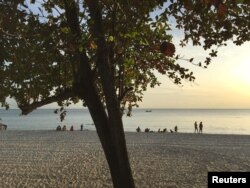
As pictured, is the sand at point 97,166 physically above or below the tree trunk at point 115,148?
below

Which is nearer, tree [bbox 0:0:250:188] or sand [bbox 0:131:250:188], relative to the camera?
tree [bbox 0:0:250:188]

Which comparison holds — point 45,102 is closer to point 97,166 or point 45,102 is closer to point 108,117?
point 108,117

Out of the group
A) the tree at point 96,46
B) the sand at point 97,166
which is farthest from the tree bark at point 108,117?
the sand at point 97,166

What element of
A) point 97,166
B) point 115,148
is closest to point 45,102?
point 115,148

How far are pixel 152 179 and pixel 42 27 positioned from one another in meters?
13.6

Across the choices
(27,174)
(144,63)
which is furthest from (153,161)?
(144,63)

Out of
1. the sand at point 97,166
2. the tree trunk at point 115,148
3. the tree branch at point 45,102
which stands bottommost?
the sand at point 97,166

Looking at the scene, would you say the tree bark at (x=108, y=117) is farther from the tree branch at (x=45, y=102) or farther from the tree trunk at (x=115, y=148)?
the tree branch at (x=45, y=102)

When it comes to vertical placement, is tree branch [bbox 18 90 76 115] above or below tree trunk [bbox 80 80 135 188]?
above

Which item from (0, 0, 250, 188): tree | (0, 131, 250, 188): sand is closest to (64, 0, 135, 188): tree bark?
(0, 0, 250, 188): tree

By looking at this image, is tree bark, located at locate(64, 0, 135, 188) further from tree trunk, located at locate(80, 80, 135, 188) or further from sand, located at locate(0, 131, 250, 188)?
sand, located at locate(0, 131, 250, 188)

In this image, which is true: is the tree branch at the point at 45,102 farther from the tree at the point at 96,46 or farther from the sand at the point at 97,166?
the sand at the point at 97,166

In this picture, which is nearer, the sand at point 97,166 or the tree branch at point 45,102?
the tree branch at point 45,102

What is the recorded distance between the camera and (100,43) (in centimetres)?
744
